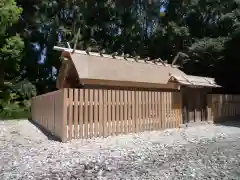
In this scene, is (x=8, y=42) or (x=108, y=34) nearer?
(x=8, y=42)

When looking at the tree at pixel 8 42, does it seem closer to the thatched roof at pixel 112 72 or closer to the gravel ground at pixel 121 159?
the thatched roof at pixel 112 72

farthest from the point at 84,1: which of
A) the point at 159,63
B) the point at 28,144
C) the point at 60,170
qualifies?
the point at 60,170

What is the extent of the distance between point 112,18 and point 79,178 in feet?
95.5

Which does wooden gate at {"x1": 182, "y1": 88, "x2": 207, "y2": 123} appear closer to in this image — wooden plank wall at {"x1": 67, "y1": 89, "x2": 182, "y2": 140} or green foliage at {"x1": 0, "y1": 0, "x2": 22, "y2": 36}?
wooden plank wall at {"x1": 67, "y1": 89, "x2": 182, "y2": 140}

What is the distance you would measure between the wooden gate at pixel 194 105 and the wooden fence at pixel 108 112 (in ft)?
3.67

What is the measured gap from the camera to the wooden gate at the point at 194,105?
1410 centimetres

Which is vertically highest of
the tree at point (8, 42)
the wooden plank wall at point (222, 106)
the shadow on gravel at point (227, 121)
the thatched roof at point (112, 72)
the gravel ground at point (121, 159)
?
the tree at point (8, 42)

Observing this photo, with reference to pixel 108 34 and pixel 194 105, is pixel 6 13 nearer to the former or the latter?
pixel 108 34

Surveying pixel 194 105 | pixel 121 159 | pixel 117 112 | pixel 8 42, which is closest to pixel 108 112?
pixel 117 112

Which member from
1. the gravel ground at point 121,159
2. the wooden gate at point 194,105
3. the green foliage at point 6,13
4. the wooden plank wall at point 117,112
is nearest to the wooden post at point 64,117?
the wooden plank wall at point 117,112

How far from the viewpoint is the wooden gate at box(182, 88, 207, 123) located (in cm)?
1410

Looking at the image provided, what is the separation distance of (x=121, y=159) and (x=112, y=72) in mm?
9489

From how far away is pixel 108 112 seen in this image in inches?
419

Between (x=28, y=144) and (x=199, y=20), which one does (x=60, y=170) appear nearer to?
(x=28, y=144)
